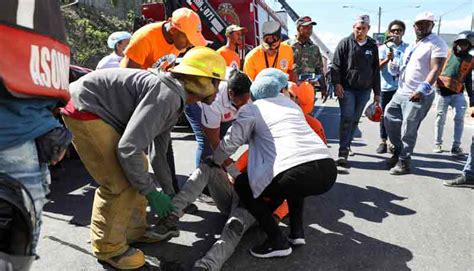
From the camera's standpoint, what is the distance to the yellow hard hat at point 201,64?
7.75 feet

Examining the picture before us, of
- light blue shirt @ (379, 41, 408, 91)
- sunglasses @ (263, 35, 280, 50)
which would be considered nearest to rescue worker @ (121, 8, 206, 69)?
sunglasses @ (263, 35, 280, 50)

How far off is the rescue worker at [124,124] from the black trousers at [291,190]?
681 millimetres

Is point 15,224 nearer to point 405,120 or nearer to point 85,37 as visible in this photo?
point 405,120

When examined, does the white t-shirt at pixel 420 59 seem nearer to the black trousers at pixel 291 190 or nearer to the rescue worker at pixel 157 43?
the black trousers at pixel 291 190

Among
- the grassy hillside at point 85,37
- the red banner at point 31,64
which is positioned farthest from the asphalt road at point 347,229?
the grassy hillside at point 85,37

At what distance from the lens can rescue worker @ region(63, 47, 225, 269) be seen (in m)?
2.15

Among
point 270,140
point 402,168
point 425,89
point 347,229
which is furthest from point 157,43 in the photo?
point 402,168

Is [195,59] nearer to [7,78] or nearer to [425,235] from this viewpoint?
[7,78]

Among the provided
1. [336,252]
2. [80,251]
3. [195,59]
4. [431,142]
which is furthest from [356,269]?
[431,142]

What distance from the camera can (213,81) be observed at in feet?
8.11

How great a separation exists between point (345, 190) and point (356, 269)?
1683 mm

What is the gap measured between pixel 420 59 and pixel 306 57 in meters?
1.30

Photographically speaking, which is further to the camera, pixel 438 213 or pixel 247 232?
pixel 438 213

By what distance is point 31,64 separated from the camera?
1.29 m
